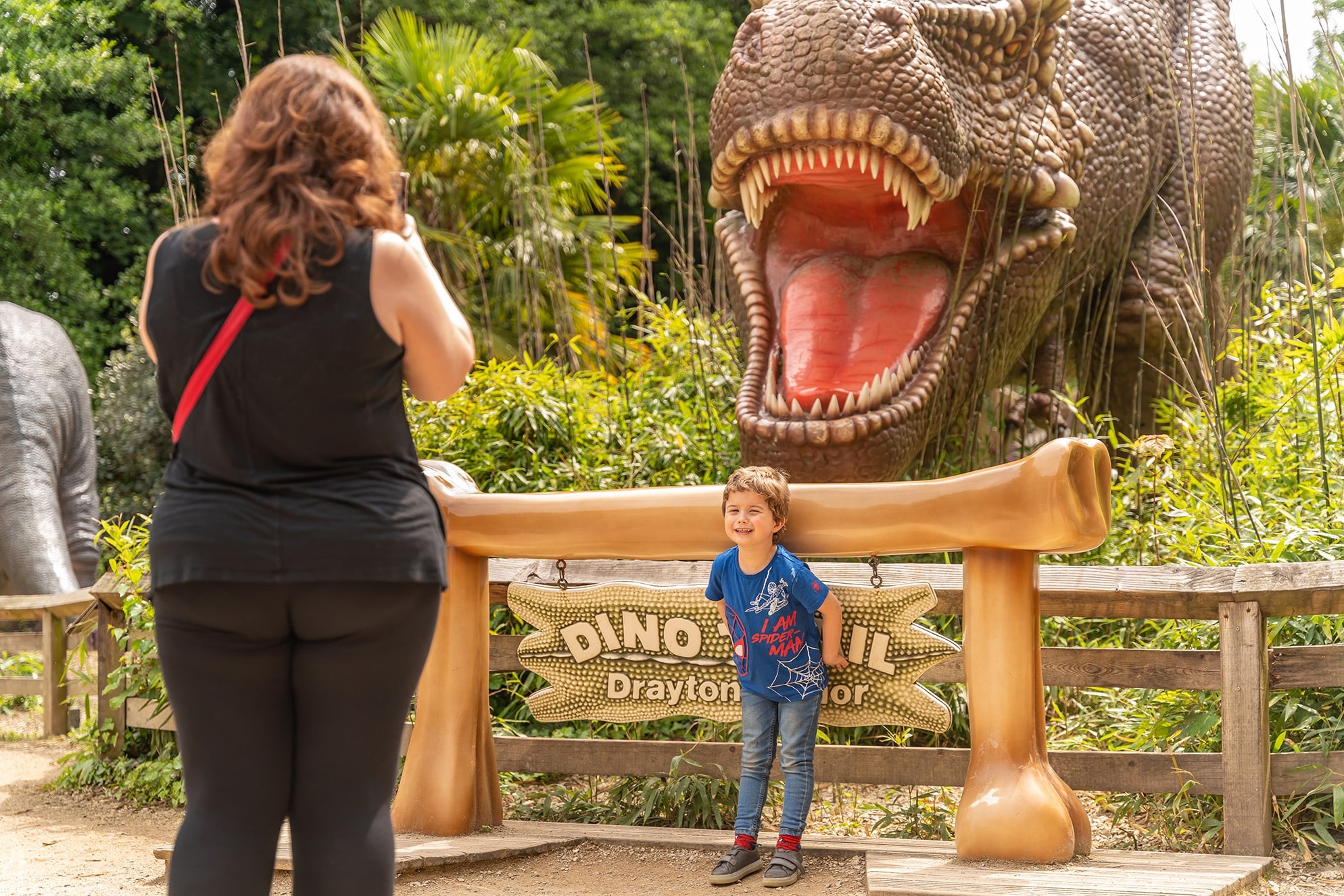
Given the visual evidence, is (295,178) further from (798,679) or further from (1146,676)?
(1146,676)

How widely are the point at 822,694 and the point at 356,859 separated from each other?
1.47m

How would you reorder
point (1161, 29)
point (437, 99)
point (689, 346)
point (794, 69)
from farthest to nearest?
1. point (437, 99)
2. point (689, 346)
3. point (1161, 29)
4. point (794, 69)

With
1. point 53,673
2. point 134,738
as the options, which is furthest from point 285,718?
point 53,673

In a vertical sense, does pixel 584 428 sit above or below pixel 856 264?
below

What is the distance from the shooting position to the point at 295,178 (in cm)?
175

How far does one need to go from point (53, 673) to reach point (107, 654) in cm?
147

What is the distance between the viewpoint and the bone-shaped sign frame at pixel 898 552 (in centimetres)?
276

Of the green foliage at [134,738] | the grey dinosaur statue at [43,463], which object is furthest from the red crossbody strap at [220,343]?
the grey dinosaur statue at [43,463]

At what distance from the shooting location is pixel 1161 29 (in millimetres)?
4270

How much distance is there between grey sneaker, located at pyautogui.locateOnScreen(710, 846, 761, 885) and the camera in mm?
2902

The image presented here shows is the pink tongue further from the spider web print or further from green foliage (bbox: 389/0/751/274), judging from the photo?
green foliage (bbox: 389/0/751/274)

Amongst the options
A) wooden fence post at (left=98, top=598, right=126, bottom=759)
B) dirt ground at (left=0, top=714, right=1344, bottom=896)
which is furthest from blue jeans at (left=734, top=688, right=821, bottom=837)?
wooden fence post at (left=98, top=598, right=126, bottom=759)

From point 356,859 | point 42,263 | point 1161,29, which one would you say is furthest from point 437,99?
point 356,859

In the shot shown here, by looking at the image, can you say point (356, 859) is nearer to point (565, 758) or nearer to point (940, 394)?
point (565, 758)
